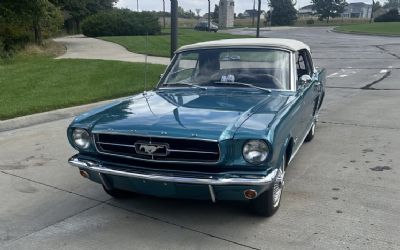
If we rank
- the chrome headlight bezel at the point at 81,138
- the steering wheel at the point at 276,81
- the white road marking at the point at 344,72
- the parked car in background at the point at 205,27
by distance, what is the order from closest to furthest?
the chrome headlight bezel at the point at 81,138, the steering wheel at the point at 276,81, the white road marking at the point at 344,72, the parked car in background at the point at 205,27

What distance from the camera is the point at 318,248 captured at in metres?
3.55

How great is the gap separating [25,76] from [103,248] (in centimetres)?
1026

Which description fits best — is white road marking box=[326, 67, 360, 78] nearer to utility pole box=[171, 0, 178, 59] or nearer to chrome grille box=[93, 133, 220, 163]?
utility pole box=[171, 0, 178, 59]

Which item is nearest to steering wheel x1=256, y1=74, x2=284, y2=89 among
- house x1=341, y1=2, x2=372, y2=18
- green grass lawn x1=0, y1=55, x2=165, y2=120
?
green grass lawn x1=0, y1=55, x2=165, y2=120

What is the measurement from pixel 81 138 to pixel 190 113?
102 cm

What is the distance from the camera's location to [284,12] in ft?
280

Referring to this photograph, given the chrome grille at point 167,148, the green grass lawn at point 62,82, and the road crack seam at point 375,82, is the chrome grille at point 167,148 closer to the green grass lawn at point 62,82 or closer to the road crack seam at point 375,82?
the green grass lawn at point 62,82

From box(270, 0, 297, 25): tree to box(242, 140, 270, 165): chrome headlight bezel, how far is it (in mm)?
85216

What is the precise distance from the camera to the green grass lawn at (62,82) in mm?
9311

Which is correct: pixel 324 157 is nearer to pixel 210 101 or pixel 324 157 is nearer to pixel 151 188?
pixel 210 101

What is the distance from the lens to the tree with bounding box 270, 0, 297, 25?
8525cm

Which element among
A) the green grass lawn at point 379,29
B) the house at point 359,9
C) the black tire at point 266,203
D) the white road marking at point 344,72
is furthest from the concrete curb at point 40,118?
the house at point 359,9

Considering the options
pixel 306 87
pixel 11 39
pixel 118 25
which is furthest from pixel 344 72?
pixel 118 25

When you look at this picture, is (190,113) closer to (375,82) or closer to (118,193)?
(118,193)
